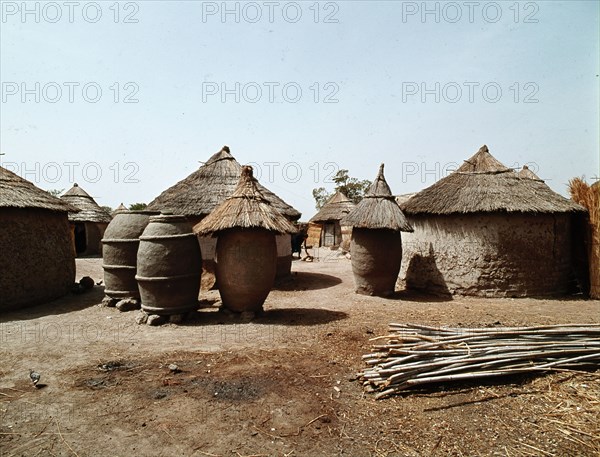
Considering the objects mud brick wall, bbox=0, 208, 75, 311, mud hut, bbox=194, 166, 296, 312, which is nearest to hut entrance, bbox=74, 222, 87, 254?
mud brick wall, bbox=0, 208, 75, 311

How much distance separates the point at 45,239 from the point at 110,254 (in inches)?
74.5

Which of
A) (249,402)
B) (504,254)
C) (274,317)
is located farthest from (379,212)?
(249,402)

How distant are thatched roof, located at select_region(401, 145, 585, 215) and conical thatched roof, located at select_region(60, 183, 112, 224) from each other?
17.3 m

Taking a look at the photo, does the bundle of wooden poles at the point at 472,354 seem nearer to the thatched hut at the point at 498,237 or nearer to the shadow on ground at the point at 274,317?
the shadow on ground at the point at 274,317

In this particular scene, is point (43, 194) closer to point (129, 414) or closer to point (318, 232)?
point (129, 414)

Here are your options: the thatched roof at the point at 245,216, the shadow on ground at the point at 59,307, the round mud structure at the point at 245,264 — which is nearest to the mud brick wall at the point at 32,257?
the shadow on ground at the point at 59,307

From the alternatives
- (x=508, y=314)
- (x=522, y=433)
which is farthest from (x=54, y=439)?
(x=508, y=314)

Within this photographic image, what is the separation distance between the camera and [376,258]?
860cm

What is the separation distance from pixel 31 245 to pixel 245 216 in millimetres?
5107

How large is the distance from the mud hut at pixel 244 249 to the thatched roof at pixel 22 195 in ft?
13.8

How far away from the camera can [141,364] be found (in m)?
4.57

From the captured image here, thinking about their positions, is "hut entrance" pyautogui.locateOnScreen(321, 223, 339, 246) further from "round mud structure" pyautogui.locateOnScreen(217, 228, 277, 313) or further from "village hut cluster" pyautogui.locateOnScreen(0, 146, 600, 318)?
"round mud structure" pyautogui.locateOnScreen(217, 228, 277, 313)

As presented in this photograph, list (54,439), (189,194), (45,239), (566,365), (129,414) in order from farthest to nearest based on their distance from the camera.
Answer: (189,194), (45,239), (566,365), (129,414), (54,439)

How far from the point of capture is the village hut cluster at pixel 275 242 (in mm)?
6344
